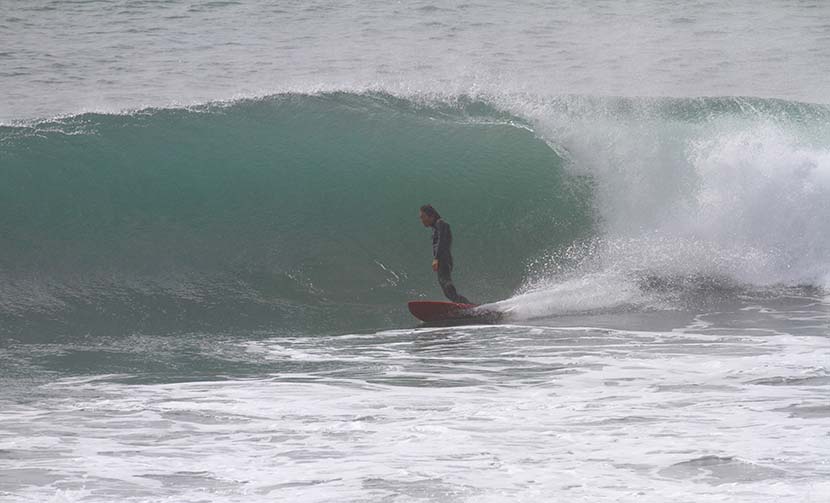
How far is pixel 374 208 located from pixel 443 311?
3210 millimetres

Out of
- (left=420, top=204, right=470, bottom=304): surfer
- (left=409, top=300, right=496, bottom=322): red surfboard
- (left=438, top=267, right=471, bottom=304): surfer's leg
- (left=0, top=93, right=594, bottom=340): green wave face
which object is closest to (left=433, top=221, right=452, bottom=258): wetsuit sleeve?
(left=420, top=204, right=470, bottom=304): surfer

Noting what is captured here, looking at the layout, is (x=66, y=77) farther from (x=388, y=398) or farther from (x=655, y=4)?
(x=655, y=4)

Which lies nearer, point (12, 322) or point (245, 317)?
point (12, 322)

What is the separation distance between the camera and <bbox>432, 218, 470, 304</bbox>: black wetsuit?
10.4m

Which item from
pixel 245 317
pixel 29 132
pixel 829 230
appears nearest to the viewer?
pixel 245 317

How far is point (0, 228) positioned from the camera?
11.7 meters

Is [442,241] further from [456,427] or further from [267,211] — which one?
[456,427]

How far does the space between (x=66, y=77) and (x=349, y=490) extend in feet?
49.7

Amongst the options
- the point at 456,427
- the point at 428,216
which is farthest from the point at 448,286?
the point at 456,427

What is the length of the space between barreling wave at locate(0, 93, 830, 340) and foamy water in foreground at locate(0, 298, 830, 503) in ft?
7.23

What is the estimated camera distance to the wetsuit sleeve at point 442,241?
10.3 meters

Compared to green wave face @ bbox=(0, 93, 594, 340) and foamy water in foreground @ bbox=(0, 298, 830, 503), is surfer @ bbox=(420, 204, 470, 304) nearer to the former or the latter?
green wave face @ bbox=(0, 93, 594, 340)

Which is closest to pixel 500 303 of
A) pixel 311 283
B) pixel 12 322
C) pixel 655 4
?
pixel 311 283

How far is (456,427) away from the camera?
6312 mm
